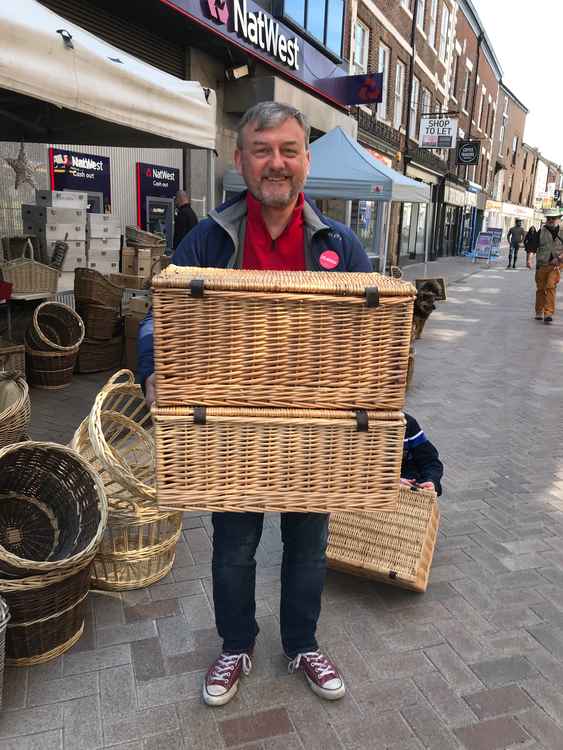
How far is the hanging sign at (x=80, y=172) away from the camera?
25.4ft

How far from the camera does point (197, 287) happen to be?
143 cm

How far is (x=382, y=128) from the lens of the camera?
18422mm

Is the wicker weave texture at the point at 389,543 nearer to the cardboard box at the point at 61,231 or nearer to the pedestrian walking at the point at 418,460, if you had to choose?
the pedestrian walking at the point at 418,460

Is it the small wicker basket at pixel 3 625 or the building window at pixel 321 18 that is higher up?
the building window at pixel 321 18

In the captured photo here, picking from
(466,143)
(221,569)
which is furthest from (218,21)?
(466,143)

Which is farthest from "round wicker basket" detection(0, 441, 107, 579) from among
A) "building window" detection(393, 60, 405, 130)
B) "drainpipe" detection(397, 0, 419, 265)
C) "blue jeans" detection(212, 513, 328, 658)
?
"building window" detection(393, 60, 405, 130)

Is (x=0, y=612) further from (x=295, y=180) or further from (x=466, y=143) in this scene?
(x=466, y=143)

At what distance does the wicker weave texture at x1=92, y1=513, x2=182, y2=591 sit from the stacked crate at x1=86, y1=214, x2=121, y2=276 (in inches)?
186

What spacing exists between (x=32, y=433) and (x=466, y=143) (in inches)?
931

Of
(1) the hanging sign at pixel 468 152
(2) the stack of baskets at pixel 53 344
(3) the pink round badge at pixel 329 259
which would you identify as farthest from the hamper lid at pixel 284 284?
(1) the hanging sign at pixel 468 152

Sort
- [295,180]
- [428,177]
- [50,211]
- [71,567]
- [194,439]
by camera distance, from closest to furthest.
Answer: [194,439], [295,180], [71,567], [50,211], [428,177]

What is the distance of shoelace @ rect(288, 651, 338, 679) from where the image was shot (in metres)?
2.20

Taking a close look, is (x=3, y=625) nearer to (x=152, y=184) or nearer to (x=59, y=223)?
(x=59, y=223)

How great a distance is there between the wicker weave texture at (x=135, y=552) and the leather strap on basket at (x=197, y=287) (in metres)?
1.51
